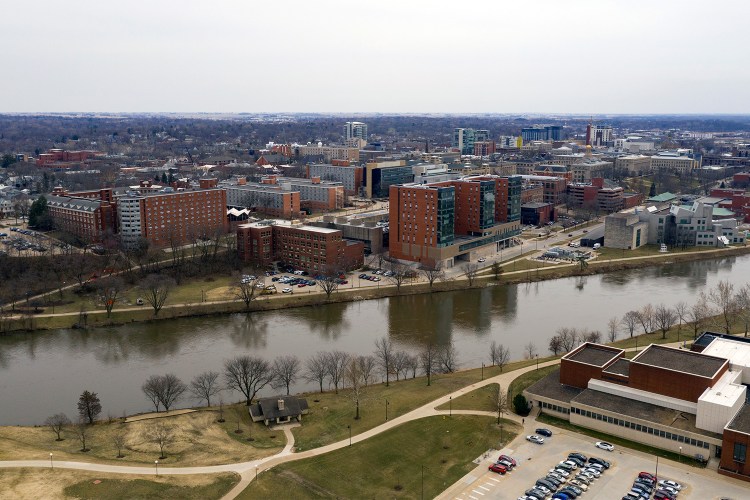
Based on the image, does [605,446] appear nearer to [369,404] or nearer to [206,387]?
[369,404]

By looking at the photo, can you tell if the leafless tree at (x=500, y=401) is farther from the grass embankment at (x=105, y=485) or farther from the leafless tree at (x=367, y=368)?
the grass embankment at (x=105, y=485)

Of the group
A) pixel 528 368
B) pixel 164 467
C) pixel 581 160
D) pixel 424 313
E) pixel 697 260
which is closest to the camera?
pixel 164 467

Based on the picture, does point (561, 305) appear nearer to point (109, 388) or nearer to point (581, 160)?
point (109, 388)

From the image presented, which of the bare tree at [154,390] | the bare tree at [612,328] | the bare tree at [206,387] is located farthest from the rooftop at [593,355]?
the bare tree at [154,390]

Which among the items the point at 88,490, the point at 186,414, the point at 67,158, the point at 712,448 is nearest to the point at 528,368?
the point at 712,448

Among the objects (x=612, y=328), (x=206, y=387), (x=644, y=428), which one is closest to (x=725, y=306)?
(x=612, y=328)

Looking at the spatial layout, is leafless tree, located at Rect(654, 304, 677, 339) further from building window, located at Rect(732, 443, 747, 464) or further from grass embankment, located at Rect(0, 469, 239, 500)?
grass embankment, located at Rect(0, 469, 239, 500)
